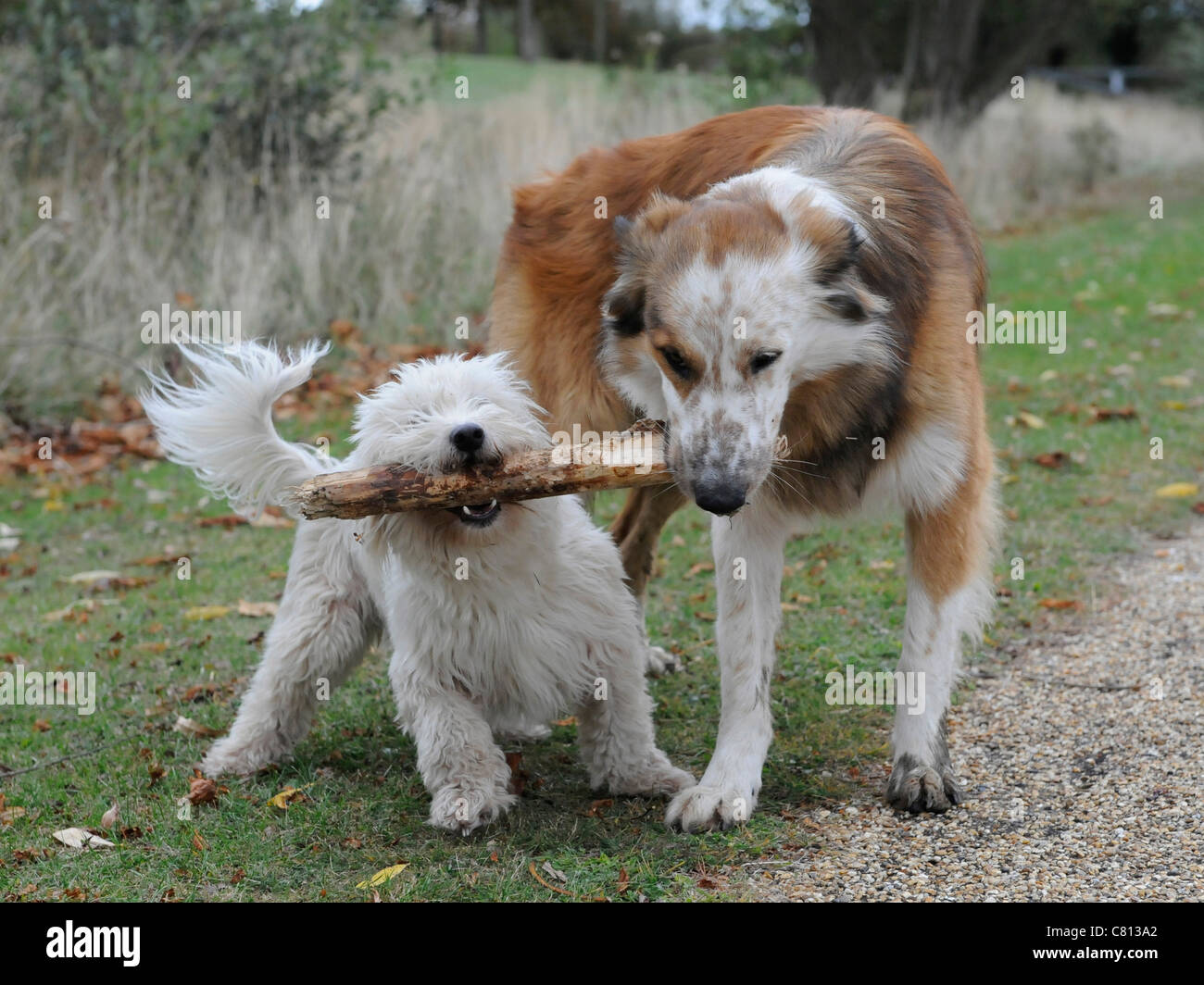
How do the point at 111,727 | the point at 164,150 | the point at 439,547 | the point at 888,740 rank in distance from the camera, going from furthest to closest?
the point at 164,150
the point at 111,727
the point at 888,740
the point at 439,547

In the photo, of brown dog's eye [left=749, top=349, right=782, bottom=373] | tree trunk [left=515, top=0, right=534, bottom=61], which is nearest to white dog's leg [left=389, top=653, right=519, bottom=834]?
brown dog's eye [left=749, top=349, right=782, bottom=373]

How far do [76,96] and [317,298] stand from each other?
8.03 ft

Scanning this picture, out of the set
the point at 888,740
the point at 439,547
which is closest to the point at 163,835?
the point at 439,547

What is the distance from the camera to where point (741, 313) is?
3473mm

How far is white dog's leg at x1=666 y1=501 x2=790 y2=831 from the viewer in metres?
4.20

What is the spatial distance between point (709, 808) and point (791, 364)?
1399 millimetres

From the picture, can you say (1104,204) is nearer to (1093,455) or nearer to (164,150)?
(1093,455)

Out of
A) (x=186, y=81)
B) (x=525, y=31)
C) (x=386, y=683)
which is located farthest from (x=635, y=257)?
(x=525, y=31)

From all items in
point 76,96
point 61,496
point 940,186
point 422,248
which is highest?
point 76,96

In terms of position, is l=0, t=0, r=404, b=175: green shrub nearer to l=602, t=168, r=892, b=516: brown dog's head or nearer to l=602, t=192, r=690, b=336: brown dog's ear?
l=602, t=192, r=690, b=336: brown dog's ear

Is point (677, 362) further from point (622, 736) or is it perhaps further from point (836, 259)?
point (622, 736)

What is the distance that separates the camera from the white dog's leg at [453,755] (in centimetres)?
394

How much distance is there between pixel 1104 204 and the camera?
19.6m
